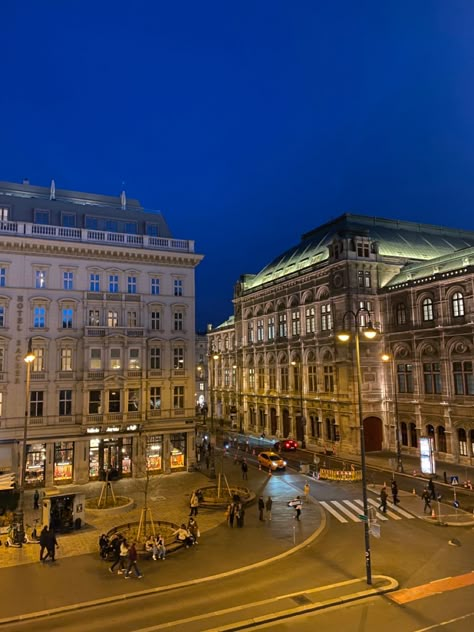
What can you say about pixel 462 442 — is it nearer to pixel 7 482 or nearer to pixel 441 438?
pixel 441 438

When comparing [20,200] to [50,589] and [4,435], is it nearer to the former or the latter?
[4,435]

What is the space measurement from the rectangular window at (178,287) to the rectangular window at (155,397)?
31.1ft

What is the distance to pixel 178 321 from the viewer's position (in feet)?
157

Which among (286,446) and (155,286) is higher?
(155,286)

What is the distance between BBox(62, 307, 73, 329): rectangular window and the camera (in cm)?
4303

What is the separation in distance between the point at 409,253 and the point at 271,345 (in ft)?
77.6

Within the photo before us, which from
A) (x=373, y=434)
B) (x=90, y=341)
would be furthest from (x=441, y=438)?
(x=90, y=341)

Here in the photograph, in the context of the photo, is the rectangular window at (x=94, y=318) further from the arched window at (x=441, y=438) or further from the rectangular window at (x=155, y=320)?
the arched window at (x=441, y=438)

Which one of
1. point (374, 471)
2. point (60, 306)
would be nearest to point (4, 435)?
point (60, 306)

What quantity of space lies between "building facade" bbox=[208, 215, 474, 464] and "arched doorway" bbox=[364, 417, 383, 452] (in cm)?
11

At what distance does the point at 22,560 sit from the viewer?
23.6 m

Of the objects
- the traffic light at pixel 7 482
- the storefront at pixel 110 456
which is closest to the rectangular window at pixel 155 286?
the storefront at pixel 110 456

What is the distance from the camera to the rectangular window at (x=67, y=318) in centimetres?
4303

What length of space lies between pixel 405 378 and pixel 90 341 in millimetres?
34014
